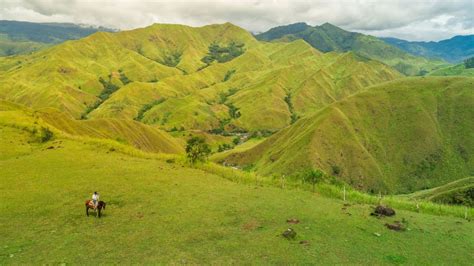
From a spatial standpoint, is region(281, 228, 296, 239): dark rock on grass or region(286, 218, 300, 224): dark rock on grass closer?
region(281, 228, 296, 239): dark rock on grass

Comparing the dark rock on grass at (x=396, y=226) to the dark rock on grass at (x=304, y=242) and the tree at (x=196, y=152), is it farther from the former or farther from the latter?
the tree at (x=196, y=152)

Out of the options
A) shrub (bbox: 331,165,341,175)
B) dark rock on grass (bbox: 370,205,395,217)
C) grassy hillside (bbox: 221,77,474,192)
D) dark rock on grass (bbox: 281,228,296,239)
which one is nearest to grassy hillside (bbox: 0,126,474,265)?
dark rock on grass (bbox: 281,228,296,239)

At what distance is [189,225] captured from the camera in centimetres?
2958

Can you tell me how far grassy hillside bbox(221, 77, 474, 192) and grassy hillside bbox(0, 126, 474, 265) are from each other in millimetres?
102105

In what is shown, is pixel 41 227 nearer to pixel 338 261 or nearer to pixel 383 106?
pixel 338 261

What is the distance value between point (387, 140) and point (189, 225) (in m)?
149

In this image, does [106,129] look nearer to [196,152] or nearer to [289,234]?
[196,152]

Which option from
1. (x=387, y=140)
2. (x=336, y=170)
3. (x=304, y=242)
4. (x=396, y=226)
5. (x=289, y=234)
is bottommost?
(x=336, y=170)

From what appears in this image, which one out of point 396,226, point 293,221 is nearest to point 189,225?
point 293,221

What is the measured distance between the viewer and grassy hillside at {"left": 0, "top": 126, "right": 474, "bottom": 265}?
24422 millimetres

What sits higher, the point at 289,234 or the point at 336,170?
the point at 289,234

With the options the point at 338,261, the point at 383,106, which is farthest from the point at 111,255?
the point at 383,106

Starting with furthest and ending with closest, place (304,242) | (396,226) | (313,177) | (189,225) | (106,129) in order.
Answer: (106,129) → (313,177) → (396,226) → (189,225) → (304,242)

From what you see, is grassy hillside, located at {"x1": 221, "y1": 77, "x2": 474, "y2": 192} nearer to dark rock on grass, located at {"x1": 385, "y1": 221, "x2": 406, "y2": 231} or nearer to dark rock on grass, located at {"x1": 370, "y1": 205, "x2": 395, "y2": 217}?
dark rock on grass, located at {"x1": 370, "y1": 205, "x2": 395, "y2": 217}
